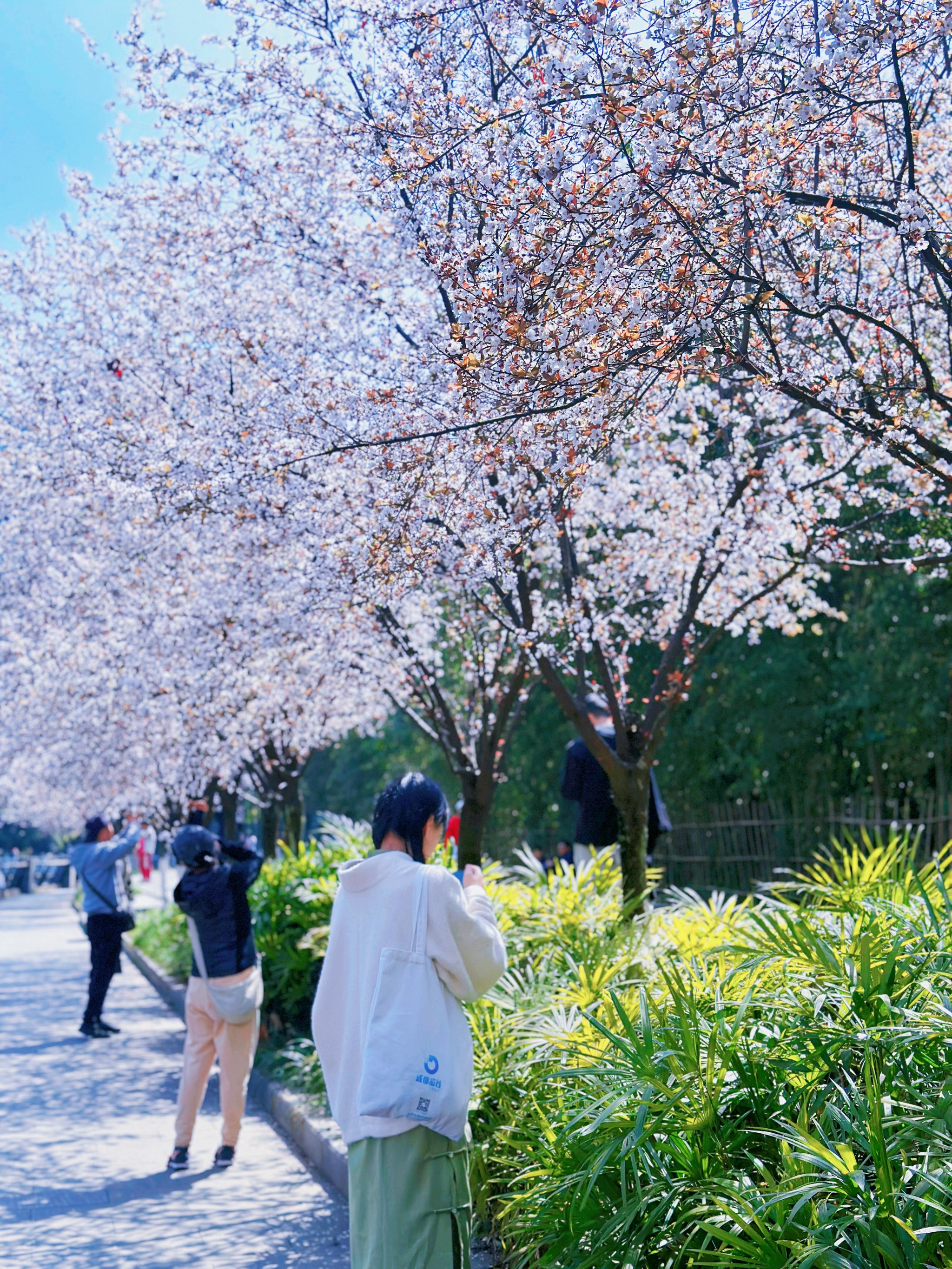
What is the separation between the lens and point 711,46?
3.63 metres

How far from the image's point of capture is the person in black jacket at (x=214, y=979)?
21.3ft

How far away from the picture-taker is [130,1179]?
6227 mm

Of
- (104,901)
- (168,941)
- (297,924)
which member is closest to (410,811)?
(297,924)

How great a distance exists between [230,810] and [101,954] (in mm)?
6033

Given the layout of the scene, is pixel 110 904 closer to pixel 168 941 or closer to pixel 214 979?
pixel 168 941

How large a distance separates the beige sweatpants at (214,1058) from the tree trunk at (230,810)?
33.2 feet

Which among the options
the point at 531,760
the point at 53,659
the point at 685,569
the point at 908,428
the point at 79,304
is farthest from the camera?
the point at 531,760

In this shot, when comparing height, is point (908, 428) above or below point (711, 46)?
below

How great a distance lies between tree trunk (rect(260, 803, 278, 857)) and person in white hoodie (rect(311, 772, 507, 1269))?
1207 cm

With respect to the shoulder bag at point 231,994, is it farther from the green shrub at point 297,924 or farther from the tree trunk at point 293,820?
the tree trunk at point 293,820

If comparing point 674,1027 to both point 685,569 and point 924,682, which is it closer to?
point 685,569

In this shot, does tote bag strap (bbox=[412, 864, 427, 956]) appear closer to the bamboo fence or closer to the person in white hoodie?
the person in white hoodie

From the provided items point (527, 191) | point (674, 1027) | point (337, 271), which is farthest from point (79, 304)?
point (674, 1027)

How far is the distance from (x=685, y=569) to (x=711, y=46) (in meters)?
4.28
